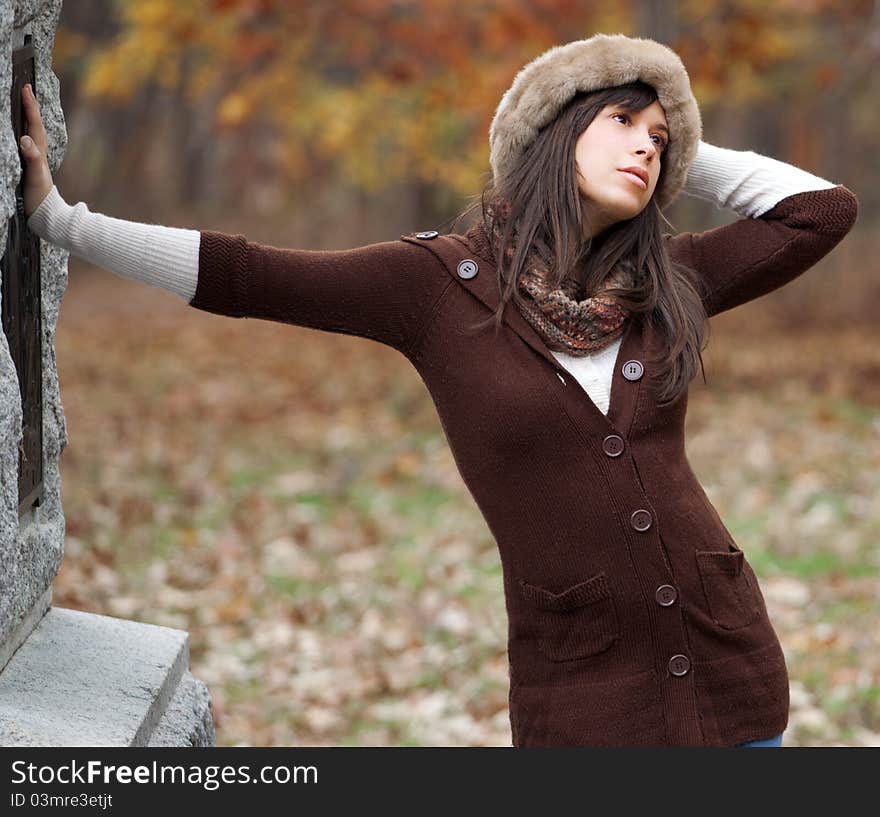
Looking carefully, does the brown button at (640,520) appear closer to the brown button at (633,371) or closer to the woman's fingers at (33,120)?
the brown button at (633,371)

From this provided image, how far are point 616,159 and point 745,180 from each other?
428mm

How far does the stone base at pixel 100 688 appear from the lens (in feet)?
7.91

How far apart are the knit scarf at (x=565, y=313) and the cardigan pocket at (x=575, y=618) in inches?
17.3

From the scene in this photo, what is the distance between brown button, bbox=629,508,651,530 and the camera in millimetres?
2461

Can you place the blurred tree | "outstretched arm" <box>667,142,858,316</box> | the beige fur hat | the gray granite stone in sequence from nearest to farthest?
1. the gray granite stone
2. the beige fur hat
3. "outstretched arm" <box>667,142,858,316</box>
4. the blurred tree

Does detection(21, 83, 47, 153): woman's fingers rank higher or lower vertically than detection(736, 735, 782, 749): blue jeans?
higher

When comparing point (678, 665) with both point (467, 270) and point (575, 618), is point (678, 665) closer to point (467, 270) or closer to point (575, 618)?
point (575, 618)

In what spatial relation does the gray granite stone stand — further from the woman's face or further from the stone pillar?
the woman's face

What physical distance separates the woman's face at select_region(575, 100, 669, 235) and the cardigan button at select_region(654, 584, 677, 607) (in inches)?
27.8

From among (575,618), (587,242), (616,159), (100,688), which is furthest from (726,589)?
(100,688)

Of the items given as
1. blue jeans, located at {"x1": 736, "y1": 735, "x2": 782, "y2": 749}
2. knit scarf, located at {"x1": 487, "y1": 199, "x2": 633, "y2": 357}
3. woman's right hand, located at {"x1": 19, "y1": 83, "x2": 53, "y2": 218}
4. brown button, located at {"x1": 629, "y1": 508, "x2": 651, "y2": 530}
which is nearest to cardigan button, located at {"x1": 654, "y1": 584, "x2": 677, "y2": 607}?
brown button, located at {"x1": 629, "y1": 508, "x2": 651, "y2": 530}

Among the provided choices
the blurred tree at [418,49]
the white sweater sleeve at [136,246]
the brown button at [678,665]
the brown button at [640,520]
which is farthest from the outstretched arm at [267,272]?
the blurred tree at [418,49]

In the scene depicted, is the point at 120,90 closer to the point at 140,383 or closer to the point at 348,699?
the point at 140,383

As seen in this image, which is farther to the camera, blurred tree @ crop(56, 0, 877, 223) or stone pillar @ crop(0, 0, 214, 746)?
blurred tree @ crop(56, 0, 877, 223)
